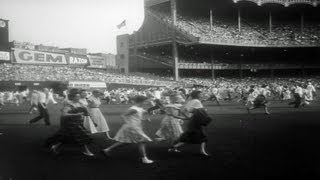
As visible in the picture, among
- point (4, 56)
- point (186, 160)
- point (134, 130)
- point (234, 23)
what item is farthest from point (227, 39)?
point (134, 130)

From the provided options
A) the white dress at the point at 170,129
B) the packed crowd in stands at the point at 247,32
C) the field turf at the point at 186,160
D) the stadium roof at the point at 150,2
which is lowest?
the field turf at the point at 186,160

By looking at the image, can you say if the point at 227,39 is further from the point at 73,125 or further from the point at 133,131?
the point at 133,131

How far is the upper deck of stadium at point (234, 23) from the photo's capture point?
56062 mm

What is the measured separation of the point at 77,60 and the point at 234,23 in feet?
89.6

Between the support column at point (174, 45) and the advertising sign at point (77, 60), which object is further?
the advertising sign at point (77, 60)

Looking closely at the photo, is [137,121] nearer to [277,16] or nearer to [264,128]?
[264,128]

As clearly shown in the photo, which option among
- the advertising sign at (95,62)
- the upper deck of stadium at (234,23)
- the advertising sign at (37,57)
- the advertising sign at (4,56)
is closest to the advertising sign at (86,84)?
the advertising sign at (4,56)

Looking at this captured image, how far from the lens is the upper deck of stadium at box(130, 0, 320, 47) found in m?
56.1

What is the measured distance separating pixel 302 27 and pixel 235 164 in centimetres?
5902

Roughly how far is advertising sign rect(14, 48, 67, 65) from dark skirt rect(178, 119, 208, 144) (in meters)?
47.2

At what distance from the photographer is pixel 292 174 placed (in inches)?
285

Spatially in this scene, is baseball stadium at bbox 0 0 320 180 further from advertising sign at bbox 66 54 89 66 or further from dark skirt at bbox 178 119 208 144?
advertising sign at bbox 66 54 89 66

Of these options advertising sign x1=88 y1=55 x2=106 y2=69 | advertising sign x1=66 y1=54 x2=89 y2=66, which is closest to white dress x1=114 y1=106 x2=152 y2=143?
advertising sign x1=66 y1=54 x2=89 y2=66

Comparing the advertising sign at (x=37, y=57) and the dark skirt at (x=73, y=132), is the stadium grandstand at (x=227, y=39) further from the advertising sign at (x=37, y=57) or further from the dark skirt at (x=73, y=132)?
the dark skirt at (x=73, y=132)
